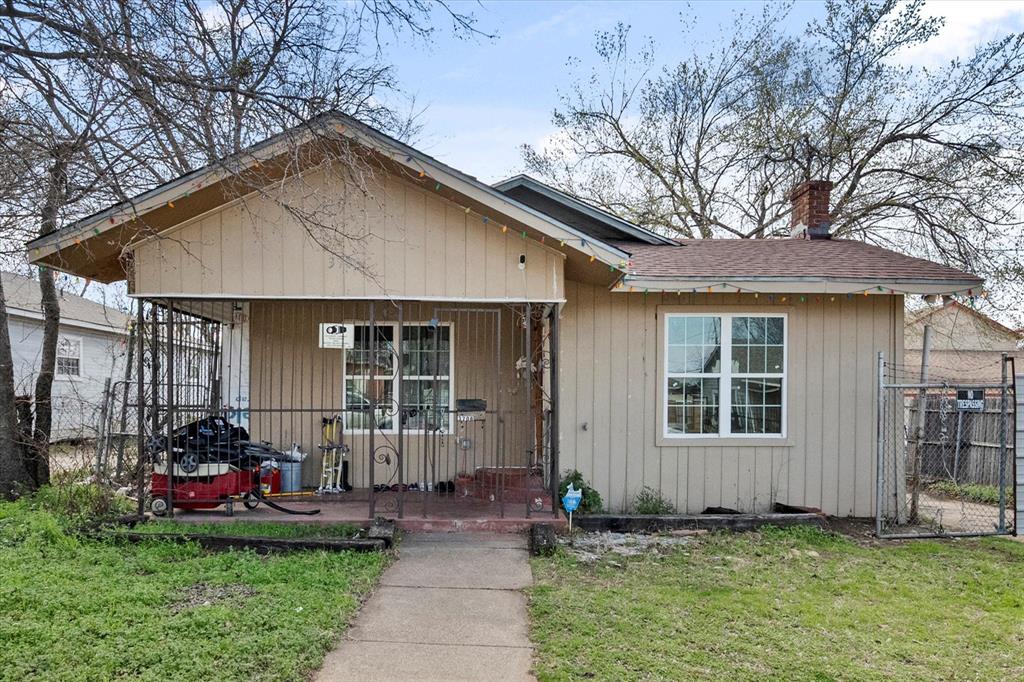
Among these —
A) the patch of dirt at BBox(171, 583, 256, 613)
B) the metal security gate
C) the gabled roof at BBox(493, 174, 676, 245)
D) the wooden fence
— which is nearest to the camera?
Answer: the patch of dirt at BBox(171, 583, 256, 613)

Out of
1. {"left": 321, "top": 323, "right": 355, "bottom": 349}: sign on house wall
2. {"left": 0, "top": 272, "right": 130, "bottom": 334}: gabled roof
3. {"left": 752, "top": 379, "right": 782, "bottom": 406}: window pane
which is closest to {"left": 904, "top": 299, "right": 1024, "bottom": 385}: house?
{"left": 752, "top": 379, "right": 782, "bottom": 406}: window pane

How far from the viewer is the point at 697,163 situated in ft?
66.1

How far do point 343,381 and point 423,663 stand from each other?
18.4 feet

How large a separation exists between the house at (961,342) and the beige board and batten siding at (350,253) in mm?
5598

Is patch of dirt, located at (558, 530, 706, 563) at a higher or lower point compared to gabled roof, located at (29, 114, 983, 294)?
lower

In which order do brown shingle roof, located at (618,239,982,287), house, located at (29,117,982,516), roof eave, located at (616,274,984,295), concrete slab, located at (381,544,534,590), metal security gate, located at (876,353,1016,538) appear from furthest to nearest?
brown shingle roof, located at (618,239,982,287) → roof eave, located at (616,274,984,295) → metal security gate, located at (876,353,1016,538) → house, located at (29,117,982,516) → concrete slab, located at (381,544,534,590)

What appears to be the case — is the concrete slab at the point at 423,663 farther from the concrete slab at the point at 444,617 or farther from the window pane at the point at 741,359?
the window pane at the point at 741,359

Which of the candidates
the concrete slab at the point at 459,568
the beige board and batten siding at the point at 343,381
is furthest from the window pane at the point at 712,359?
the concrete slab at the point at 459,568

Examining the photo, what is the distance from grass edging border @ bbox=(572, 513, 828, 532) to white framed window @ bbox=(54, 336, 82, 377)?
50.3 ft

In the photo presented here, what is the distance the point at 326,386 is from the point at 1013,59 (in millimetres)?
16550

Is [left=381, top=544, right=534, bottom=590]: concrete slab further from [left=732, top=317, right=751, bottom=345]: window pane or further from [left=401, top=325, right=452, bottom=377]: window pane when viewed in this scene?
[left=732, top=317, right=751, bottom=345]: window pane

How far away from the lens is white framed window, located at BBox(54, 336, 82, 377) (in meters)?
17.7

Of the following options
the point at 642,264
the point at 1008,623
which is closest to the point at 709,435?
the point at 642,264

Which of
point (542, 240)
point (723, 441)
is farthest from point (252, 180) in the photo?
point (723, 441)
